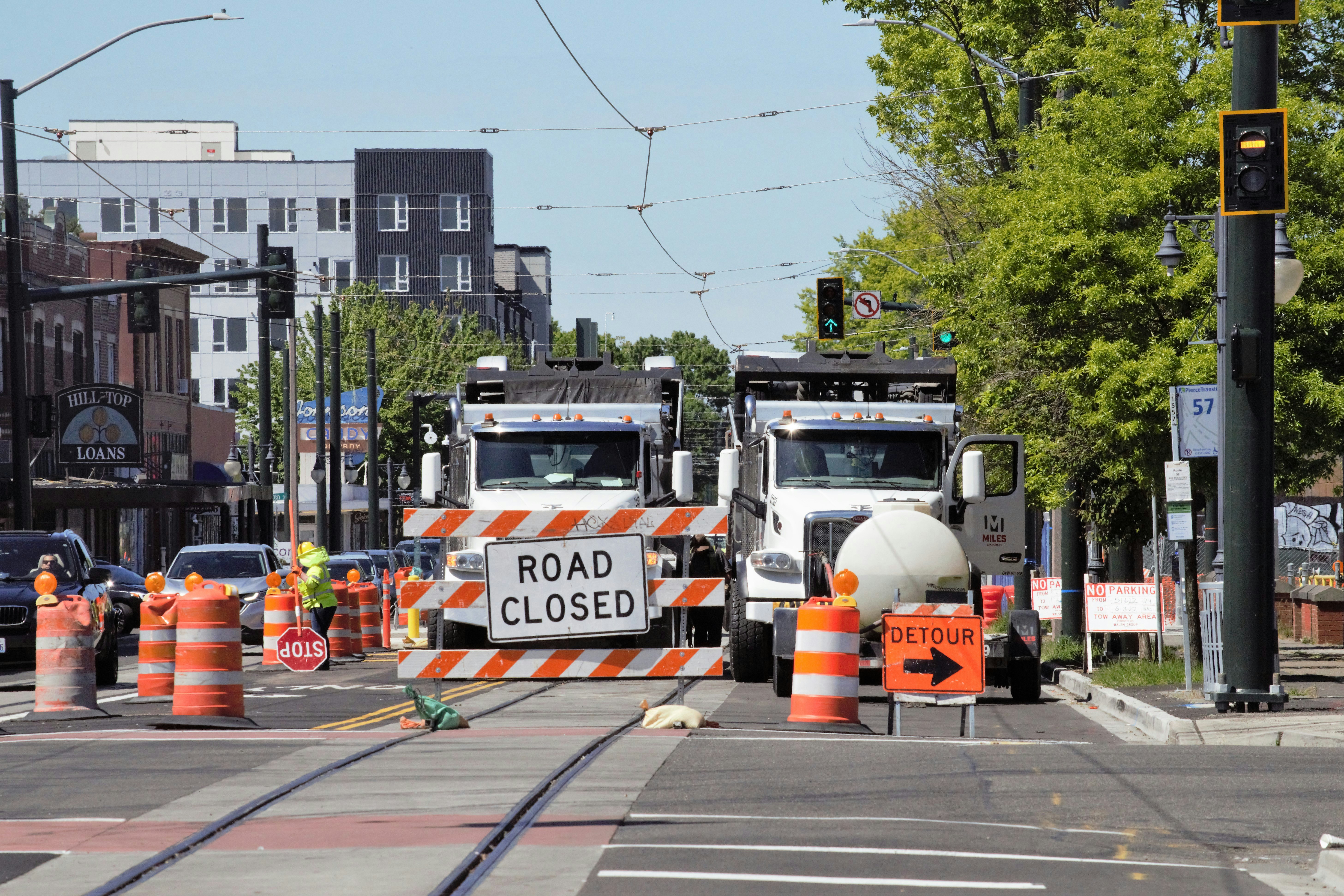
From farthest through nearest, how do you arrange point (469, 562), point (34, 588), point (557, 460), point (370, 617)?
point (370, 617) → point (557, 460) → point (34, 588) → point (469, 562)

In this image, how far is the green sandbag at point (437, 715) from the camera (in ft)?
46.9

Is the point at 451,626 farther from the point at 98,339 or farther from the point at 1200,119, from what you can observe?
the point at 98,339

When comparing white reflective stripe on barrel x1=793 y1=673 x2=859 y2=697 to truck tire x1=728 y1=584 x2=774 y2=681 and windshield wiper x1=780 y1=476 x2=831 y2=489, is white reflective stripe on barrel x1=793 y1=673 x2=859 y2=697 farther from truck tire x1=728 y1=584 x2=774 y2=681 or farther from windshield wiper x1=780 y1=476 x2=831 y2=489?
windshield wiper x1=780 y1=476 x2=831 y2=489

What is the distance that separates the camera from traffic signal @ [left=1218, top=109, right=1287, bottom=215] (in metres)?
16.0

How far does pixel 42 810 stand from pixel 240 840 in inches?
67.6

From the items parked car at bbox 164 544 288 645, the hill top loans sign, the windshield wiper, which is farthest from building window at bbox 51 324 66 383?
the windshield wiper

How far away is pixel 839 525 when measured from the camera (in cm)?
1975

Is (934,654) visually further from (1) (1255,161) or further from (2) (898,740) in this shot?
(1) (1255,161)

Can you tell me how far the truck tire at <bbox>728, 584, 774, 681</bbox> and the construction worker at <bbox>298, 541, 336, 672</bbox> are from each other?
22.3 feet

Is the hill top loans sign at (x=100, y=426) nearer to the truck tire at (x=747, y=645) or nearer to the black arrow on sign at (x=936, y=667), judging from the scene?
the truck tire at (x=747, y=645)

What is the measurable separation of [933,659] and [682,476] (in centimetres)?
798

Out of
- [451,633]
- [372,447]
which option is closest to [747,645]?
[451,633]

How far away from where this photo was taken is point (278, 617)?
24688 mm

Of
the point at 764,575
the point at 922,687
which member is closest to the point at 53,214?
the point at 764,575
